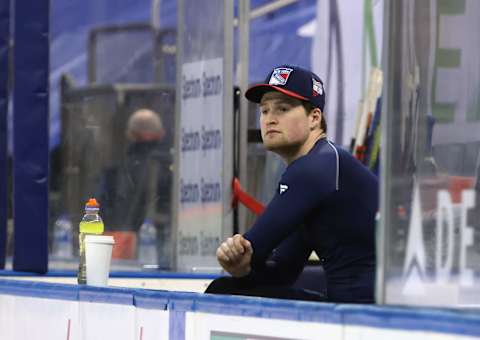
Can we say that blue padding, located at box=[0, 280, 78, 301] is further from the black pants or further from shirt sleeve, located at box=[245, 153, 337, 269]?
shirt sleeve, located at box=[245, 153, 337, 269]

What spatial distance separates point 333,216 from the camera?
4.64m

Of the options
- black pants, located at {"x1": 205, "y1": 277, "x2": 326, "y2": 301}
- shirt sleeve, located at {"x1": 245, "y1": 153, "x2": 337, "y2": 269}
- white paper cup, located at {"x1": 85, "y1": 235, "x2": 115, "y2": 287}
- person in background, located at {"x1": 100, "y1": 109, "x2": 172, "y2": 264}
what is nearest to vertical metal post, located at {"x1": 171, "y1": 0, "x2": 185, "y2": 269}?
person in background, located at {"x1": 100, "y1": 109, "x2": 172, "y2": 264}

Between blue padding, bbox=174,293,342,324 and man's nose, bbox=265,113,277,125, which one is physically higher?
man's nose, bbox=265,113,277,125

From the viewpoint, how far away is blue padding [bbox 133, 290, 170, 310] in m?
4.50

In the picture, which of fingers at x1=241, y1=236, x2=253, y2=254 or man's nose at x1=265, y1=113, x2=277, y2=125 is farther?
man's nose at x1=265, y1=113, x2=277, y2=125

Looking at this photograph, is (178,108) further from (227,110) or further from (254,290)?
(254,290)

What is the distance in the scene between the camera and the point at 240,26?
777 centimetres

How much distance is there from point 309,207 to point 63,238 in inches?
163

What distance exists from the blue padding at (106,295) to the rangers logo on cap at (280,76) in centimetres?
86

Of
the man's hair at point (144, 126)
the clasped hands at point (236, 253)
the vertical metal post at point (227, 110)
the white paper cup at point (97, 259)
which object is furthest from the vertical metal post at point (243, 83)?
the clasped hands at point (236, 253)

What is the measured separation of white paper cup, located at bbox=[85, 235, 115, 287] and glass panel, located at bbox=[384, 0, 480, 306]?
186 cm

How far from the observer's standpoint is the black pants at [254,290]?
4773 millimetres

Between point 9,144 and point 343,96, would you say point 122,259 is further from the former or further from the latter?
point 343,96

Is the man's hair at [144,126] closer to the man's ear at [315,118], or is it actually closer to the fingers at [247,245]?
the man's ear at [315,118]
